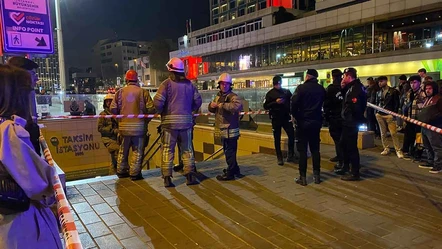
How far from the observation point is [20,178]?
1767 millimetres

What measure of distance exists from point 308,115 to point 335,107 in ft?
3.46

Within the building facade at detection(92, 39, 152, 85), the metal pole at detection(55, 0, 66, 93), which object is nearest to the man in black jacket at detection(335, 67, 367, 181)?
the metal pole at detection(55, 0, 66, 93)

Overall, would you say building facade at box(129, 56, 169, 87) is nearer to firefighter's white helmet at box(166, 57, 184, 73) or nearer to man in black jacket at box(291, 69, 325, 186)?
firefighter's white helmet at box(166, 57, 184, 73)

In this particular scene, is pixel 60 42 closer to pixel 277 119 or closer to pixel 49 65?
pixel 277 119

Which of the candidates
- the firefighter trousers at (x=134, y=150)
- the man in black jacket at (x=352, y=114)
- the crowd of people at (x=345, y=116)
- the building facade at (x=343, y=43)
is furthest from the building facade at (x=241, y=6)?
the firefighter trousers at (x=134, y=150)

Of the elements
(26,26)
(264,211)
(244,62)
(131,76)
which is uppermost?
(244,62)

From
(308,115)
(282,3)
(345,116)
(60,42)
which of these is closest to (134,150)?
→ (308,115)

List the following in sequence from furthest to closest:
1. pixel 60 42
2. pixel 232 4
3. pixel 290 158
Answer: pixel 232 4, pixel 60 42, pixel 290 158

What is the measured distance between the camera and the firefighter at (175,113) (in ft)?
17.5

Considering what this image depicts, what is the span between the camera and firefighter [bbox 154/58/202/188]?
5.34 m

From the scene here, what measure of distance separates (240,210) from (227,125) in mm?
1715

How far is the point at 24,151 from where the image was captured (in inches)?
70.9

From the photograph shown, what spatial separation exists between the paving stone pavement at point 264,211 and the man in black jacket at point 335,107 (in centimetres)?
87

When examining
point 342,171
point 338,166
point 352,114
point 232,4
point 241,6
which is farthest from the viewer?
point 232,4
